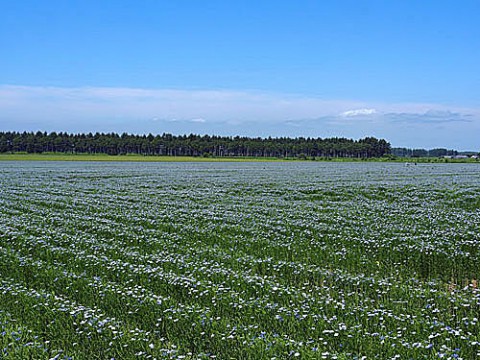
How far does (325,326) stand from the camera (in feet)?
26.7

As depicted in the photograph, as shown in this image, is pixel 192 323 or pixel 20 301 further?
pixel 20 301

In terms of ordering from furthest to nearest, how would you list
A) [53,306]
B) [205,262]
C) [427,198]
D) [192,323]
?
[427,198] < [205,262] < [53,306] < [192,323]

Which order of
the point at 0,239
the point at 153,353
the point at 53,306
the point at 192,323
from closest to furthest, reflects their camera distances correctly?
the point at 153,353 < the point at 192,323 < the point at 53,306 < the point at 0,239

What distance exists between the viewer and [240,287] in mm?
10812

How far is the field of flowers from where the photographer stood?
298 inches

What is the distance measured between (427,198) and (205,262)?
23.2 meters

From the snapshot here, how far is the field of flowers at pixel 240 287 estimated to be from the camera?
24.8 ft

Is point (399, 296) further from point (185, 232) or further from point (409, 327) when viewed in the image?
point (185, 232)

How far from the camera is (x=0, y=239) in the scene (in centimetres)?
1702

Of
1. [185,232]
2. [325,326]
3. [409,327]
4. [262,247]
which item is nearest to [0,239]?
[185,232]

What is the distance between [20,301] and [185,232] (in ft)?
27.5

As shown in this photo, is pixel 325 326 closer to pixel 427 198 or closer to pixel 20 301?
pixel 20 301

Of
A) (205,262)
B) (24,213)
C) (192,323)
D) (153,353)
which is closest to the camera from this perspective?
(153,353)

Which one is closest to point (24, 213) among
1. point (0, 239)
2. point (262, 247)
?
point (0, 239)
